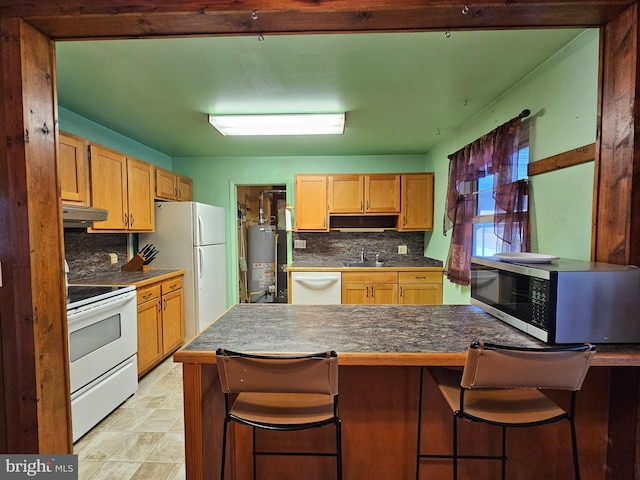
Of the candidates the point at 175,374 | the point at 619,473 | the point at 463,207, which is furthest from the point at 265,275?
the point at 619,473

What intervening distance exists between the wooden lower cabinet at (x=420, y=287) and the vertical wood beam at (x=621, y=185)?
211cm

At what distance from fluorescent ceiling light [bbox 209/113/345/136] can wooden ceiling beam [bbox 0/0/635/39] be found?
4.23 feet

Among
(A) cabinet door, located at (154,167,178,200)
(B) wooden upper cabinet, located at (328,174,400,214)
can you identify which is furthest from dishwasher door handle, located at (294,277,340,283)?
(A) cabinet door, located at (154,167,178,200)

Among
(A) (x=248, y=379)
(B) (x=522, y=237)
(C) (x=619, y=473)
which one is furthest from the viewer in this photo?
(B) (x=522, y=237)

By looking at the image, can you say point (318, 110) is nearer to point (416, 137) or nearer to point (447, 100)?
point (447, 100)

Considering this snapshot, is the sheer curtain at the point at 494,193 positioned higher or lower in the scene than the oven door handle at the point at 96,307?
higher

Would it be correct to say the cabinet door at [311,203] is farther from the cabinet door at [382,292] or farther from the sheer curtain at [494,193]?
the sheer curtain at [494,193]

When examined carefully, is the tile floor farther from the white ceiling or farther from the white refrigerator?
the white ceiling

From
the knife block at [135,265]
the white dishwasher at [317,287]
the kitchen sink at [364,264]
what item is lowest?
the white dishwasher at [317,287]

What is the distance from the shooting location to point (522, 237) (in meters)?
1.89

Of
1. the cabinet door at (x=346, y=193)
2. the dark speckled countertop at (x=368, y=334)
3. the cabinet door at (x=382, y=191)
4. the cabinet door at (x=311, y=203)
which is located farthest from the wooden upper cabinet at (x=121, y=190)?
the cabinet door at (x=382, y=191)

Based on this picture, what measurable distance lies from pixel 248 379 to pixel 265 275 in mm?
3898

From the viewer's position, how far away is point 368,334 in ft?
4.08

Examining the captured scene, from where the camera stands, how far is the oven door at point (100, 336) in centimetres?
180
